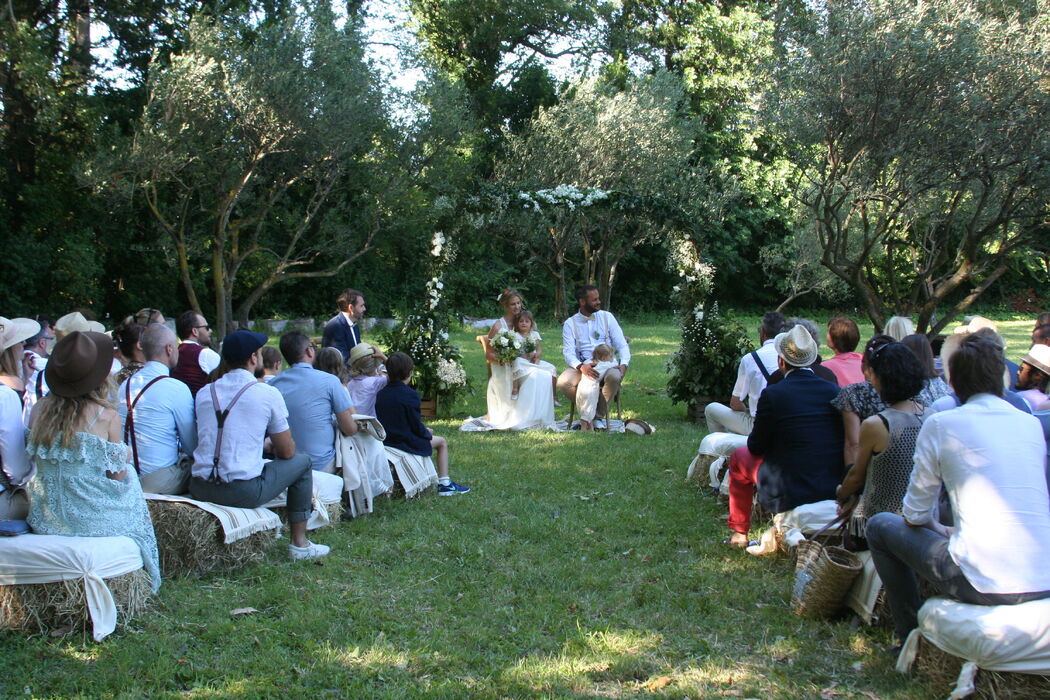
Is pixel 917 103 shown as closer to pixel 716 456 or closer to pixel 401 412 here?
pixel 716 456

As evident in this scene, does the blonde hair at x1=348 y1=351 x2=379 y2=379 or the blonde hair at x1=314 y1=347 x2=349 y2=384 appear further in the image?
the blonde hair at x1=348 y1=351 x2=379 y2=379

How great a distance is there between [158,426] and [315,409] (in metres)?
1.08

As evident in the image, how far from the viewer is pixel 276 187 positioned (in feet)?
63.3

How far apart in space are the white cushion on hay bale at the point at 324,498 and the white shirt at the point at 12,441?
177 cm

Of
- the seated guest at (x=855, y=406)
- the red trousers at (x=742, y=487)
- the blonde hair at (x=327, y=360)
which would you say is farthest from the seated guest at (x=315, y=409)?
the seated guest at (x=855, y=406)

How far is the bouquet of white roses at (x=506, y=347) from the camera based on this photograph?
32.4 feet

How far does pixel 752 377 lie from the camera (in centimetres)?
748

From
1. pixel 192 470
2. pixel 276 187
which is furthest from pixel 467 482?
pixel 276 187

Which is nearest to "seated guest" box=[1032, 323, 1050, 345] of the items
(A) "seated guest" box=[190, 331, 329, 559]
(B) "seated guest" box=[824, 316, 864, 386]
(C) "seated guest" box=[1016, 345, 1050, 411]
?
(C) "seated guest" box=[1016, 345, 1050, 411]

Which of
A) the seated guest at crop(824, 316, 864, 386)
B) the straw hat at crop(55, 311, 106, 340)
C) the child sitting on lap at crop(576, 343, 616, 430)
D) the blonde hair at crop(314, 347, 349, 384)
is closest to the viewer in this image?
the seated guest at crop(824, 316, 864, 386)

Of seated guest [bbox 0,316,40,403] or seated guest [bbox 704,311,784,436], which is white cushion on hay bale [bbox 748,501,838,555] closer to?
seated guest [bbox 704,311,784,436]

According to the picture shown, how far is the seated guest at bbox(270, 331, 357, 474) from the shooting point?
19.3 feet

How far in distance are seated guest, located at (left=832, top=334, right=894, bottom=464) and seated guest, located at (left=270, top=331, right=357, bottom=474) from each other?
311cm

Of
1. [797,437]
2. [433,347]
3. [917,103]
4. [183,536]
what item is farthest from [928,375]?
[433,347]
